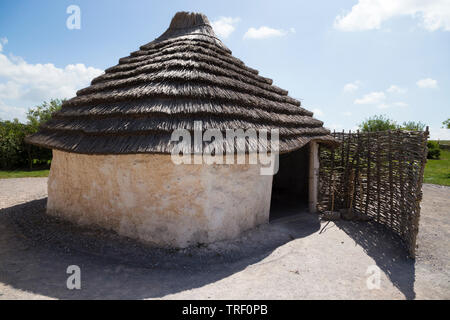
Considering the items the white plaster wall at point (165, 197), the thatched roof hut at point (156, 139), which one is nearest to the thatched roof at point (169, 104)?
the thatched roof hut at point (156, 139)

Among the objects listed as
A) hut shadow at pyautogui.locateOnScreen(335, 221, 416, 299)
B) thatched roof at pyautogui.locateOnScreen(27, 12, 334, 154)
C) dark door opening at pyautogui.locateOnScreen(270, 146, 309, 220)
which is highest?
Answer: thatched roof at pyautogui.locateOnScreen(27, 12, 334, 154)

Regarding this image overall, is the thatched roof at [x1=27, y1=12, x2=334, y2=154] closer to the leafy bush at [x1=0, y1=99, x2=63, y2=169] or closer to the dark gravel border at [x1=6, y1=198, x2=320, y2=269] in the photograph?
the dark gravel border at [x1=6, y1=198, x2=320, y2=269]

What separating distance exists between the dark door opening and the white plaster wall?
118 inches

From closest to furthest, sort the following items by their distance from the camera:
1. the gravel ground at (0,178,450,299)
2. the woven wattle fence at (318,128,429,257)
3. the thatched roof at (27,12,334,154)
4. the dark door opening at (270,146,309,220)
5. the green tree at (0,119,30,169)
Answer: the gravel ground at (0,178,450,299) → the thatched roof at (27,12,334,154) → the woven wattle fence at (318,128,429,257) → the dark door opening at (270,146,309,220) → the green tree at (0,119,30,169)

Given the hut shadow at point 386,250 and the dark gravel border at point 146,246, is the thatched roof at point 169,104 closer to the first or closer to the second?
the dark gravel border at point 146,246

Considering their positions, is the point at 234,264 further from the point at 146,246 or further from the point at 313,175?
the point at 313,175

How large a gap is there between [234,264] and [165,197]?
163 cm

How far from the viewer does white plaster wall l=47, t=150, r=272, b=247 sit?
453 cm

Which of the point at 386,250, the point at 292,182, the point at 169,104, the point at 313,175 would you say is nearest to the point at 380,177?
the point at 313,175

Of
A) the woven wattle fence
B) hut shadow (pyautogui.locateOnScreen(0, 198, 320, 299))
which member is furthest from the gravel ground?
the woven wattle fence

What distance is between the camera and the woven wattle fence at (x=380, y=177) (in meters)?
4.93

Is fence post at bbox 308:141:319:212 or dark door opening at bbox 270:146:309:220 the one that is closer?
fence post at bbox 308:141:319:212

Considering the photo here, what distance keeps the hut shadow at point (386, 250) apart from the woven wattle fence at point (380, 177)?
0.20 metres

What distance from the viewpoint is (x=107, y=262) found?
13.9 ft
